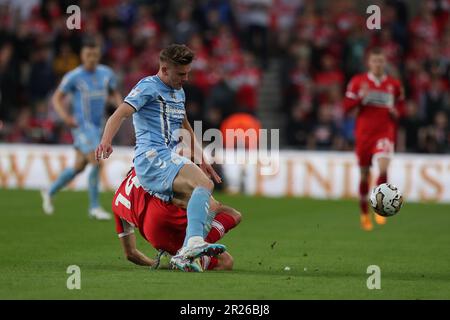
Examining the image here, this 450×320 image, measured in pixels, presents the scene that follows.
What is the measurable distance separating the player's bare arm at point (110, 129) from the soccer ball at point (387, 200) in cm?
364

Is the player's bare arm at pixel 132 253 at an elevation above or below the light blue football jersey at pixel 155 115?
below

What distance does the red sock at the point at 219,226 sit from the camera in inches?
364

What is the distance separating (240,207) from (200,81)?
6093mm

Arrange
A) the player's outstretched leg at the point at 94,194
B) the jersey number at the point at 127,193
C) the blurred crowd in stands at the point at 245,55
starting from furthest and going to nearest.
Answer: the blurred crowd in stands at the point at 245,55 < the player's outstretched leg at the point at 94,194 < the jersey number at the point at 127,193

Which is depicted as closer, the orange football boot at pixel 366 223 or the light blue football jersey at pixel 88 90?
the orange football boot at pixel 366 223

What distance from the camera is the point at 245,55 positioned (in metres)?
22.9

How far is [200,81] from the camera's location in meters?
22.4

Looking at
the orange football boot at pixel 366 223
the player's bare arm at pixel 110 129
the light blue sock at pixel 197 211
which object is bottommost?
the orange football boot at pixel 366 223

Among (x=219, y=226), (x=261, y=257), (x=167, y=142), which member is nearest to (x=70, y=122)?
(x=261, y=257)

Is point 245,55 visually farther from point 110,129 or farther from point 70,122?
point 110,129

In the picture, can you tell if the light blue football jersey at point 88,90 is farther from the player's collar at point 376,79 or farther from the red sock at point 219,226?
the red sock at point 219,226

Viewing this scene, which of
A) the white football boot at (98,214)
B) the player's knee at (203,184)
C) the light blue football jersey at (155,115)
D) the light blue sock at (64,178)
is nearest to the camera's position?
the player's knee at (203,184)

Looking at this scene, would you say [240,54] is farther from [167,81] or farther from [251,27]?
[167,81]

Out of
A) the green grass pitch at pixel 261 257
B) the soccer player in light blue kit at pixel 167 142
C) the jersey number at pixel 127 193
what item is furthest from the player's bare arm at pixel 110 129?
the green grass pitch at pixel 261 257
